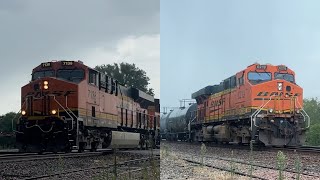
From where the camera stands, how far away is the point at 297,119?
18.2 metres

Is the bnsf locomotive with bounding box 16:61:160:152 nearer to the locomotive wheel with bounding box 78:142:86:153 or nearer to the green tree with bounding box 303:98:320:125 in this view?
the locomotive wheel with bounding box 78:142:86:153

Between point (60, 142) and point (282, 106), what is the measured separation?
10410 millimetres

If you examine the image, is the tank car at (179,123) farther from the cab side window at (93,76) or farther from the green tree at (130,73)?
the green tree at (130,73)

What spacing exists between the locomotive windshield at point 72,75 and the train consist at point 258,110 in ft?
27.2

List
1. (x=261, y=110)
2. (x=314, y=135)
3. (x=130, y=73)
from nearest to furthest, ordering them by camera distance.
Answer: (x=130, y=73), (x=261, y=110), (x=314, y=135)

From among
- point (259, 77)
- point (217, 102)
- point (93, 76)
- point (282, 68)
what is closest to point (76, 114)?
point (93, 76)

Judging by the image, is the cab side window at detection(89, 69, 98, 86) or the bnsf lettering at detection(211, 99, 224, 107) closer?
the cab side window at detection(89, 69, 98, 86)

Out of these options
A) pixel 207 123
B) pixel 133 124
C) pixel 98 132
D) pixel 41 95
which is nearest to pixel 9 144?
pixel 41 95

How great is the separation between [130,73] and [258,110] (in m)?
13.5

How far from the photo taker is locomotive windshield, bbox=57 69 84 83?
10.1 meters

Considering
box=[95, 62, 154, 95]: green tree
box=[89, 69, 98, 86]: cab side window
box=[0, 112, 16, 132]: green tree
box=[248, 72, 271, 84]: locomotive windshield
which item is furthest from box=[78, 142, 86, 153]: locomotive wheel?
box=[248, 72, 271, 84]: locomotive windshield

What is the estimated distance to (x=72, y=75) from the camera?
36.3 ft

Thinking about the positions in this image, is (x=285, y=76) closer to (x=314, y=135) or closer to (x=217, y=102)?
(x=314, y=135)

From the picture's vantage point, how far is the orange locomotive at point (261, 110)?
59.0 feet
